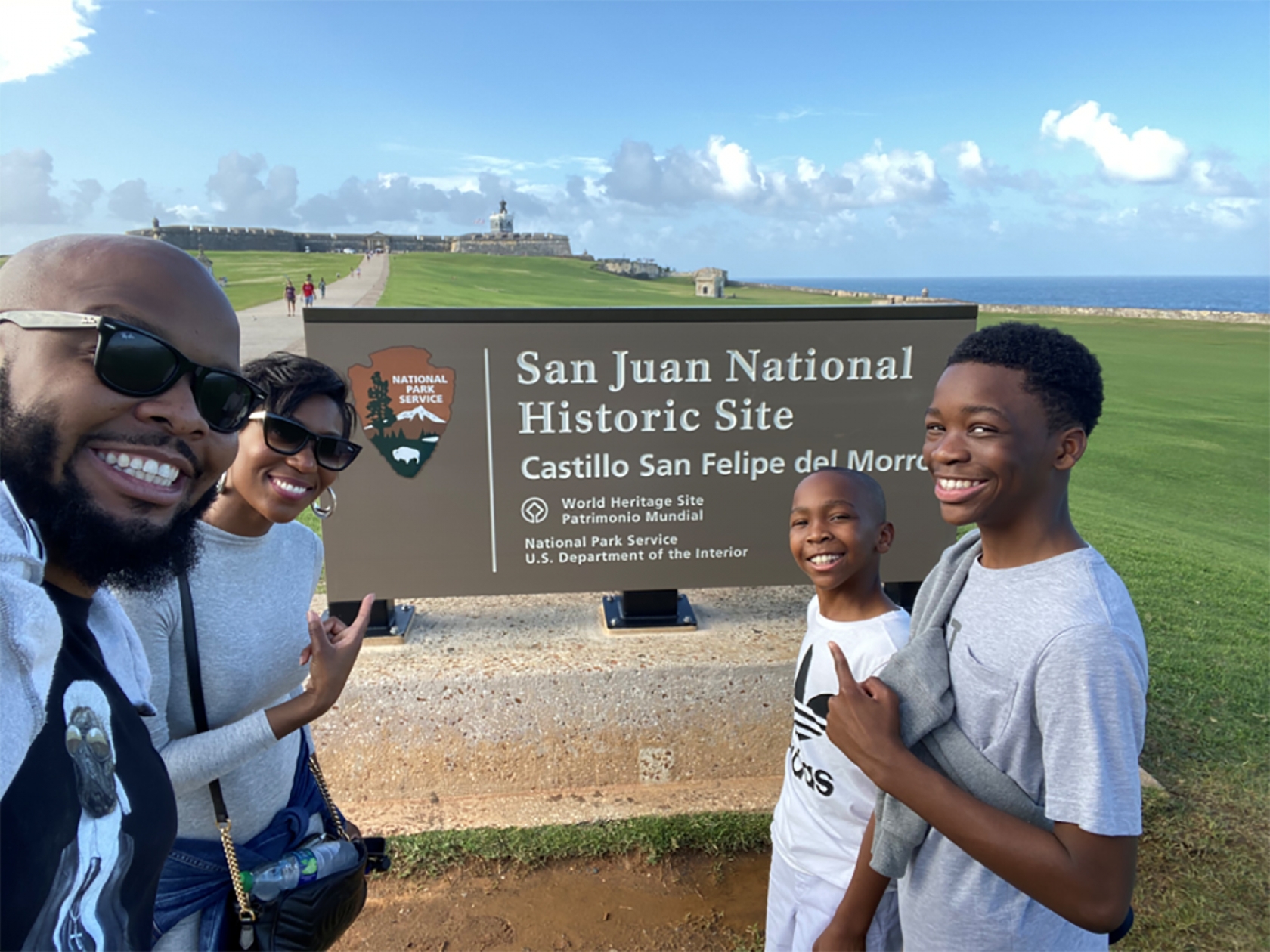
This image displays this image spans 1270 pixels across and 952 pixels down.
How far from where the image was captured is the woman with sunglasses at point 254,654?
1.71m

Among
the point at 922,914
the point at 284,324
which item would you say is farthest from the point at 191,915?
the point at 284,324

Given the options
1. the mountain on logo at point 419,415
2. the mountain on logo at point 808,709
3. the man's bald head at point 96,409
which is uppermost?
the man's bald head at point 96,409

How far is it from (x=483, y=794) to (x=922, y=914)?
7.96ft

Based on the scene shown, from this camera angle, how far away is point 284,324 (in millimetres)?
19641

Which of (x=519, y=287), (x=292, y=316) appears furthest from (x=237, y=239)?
(x=292, y=316)

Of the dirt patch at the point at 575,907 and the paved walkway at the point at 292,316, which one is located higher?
the paved walkway at the point at 292,316

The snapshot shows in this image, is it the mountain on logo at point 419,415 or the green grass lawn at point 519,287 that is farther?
the green grass lawn at point 519,287

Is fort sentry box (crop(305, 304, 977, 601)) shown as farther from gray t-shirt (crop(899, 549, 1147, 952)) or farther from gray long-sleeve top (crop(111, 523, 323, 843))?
gray t-shirt (crop(899, 549, 1147, 952))

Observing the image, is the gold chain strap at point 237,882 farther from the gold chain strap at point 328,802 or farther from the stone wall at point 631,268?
the stone wall at point 631,268

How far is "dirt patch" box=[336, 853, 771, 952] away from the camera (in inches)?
111

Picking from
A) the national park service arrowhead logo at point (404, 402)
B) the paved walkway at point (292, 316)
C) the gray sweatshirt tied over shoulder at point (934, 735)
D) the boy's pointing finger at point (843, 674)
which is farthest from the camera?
the paved walkway at point (292, 316)

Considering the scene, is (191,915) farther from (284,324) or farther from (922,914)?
(284,324)

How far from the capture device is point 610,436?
150 inches

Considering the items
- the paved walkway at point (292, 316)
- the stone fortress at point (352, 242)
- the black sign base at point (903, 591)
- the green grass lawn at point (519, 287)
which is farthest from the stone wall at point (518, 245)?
the black sign base at point (903, 591)
